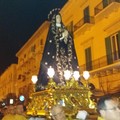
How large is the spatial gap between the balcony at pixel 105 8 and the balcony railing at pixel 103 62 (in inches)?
95.3

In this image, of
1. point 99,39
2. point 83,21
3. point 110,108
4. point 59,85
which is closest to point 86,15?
point 83,21

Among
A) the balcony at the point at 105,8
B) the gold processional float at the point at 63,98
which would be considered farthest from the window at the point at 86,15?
the gold processional float at the point at 63,98

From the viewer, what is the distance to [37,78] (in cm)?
548

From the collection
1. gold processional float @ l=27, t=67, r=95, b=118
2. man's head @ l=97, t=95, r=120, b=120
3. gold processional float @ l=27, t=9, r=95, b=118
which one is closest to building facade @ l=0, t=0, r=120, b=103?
gold processional float @ l=27, t=9, r=95, b=118

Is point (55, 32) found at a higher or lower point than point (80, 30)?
lower

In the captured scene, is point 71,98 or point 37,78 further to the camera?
point 37,78

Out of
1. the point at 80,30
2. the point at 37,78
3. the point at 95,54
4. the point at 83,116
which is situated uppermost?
the point at 80,30

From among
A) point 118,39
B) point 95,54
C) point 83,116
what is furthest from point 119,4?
point 83,116

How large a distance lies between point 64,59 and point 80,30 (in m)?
12.1

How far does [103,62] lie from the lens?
14883 mm

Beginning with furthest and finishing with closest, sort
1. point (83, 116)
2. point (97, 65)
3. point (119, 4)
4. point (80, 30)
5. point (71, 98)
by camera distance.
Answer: point (80, 30)
point (97, 65)
point (119, 4)
point (71, 98)
point (83, 116)

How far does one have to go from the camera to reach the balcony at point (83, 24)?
54.4 feet

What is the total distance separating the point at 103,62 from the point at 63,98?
1068cm

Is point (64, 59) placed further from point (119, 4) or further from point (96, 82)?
point (96, 82)
